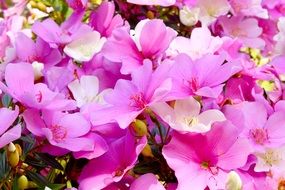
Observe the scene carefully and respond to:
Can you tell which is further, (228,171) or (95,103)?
(95,103)

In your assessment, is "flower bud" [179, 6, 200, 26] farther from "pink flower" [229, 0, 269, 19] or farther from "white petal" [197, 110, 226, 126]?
"white petal" [197, 110, 226, 126]

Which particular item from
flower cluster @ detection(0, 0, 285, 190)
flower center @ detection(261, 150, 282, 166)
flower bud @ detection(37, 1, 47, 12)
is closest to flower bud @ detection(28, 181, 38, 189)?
flower cluster @ detection(0, 0, 285, 190)

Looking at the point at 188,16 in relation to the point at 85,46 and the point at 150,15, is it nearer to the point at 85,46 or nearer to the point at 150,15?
the point at 150,15

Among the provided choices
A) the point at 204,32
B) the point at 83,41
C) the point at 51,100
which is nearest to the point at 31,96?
the point at 51,100

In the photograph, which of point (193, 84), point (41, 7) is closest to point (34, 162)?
point (193, 84)

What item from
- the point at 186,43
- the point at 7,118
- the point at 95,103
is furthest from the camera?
the point at 186,43

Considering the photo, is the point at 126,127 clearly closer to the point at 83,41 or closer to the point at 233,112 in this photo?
the point at 233,112
